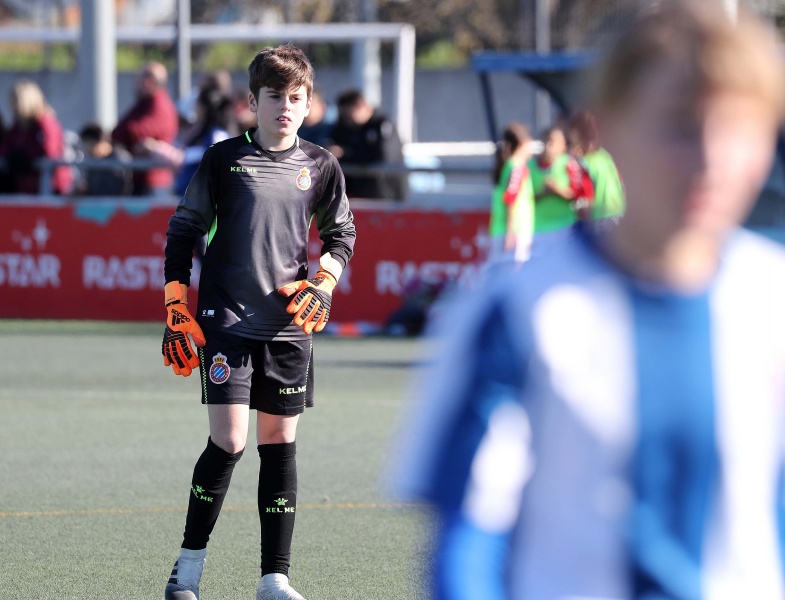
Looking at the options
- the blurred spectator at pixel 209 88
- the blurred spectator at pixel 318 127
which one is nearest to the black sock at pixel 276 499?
the blurred spectator at pixel 318 127

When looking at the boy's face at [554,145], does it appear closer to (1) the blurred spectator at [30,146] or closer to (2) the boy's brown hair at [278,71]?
(1) the blurred spectator at [30,146]

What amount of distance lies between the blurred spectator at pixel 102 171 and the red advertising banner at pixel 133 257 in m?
0.23

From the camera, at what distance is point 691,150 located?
176 centimetres

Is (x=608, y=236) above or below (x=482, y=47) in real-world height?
above

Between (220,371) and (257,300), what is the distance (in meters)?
0.26

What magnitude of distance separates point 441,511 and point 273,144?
3.37 meters

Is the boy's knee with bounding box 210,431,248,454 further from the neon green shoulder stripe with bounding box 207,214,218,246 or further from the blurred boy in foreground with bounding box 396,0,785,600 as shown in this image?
the blurred boy in foreground with bounding box 396,0,785,600

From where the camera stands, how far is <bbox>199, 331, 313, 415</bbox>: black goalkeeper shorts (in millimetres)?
4996

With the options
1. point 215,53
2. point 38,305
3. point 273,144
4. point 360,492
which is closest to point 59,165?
point 38,305

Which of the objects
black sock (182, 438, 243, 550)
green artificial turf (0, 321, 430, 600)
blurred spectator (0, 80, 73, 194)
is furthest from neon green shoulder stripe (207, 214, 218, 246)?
blurred spectator (0, 80, 73, 194)

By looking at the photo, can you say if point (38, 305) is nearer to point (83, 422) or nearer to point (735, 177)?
point (83, 422)

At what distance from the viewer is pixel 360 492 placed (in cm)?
746

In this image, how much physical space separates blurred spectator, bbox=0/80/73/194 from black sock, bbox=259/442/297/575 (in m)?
11.5

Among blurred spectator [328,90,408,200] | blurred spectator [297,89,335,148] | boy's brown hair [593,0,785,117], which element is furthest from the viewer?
blurred spectator [328,90,408,200]
